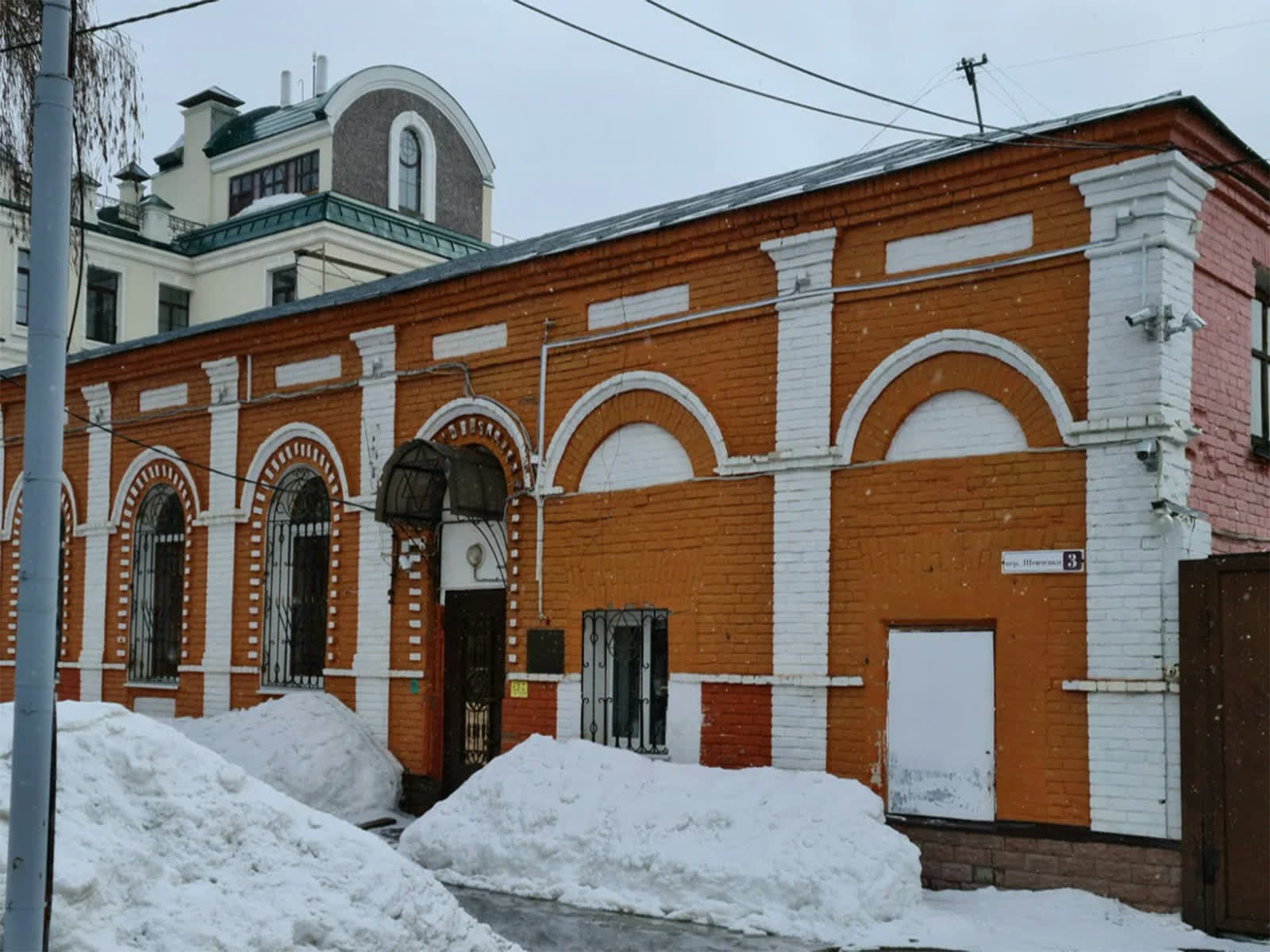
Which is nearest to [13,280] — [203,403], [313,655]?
[203,403]

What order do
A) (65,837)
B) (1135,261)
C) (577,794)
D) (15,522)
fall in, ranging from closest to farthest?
(65,837), (1135,261), (577,794), (15,522)

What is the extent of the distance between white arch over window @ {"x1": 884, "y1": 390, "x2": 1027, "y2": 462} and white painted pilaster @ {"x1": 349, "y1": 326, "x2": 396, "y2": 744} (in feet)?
19.1

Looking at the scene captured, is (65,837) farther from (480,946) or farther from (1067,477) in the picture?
(1067,477)

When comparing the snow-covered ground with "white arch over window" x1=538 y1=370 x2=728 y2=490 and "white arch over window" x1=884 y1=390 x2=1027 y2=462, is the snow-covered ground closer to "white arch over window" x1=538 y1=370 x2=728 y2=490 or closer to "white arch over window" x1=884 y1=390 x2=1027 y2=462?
"white arch over window" x1=884 y1=390 x2=1027 y2=462

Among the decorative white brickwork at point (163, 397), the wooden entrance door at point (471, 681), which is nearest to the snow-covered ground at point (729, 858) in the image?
the wooden entrance door at point (471, 681)

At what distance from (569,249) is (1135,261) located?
5.12 metres

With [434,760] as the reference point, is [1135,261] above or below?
above

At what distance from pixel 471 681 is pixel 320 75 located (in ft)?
83.8

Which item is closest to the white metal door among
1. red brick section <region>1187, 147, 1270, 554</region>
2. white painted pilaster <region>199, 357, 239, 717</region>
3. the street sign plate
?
the street sign plate

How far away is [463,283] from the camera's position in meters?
13.9

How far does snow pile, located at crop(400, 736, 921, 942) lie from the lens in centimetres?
934

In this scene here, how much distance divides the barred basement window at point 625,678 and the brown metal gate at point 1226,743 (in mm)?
4485

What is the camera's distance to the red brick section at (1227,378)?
10102 millimetres

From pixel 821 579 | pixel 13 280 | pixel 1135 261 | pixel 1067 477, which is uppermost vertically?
pixel 13 280
